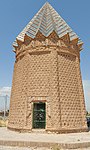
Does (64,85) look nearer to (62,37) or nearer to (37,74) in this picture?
(37,74)

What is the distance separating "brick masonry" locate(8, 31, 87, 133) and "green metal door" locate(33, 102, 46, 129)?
1.46 ft

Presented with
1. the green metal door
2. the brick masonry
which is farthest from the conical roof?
the green metal door

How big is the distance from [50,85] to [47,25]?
241 inches

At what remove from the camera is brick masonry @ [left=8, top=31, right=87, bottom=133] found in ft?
41.9

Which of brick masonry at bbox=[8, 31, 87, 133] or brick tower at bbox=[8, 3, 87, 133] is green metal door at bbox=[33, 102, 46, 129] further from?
brick masonry at bbox=[8, 31, 87, 133]

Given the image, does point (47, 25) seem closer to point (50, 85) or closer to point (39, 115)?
point (50, 85)

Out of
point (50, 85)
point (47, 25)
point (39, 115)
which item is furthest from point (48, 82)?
point (47, 25)

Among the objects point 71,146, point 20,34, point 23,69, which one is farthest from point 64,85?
point 20,34

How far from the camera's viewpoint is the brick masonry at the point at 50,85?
12.8 metres

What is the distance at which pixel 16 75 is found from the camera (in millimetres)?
15438

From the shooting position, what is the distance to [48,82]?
13.4 metres

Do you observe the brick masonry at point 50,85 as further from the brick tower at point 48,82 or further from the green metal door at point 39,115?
the green metal door at point 39,115

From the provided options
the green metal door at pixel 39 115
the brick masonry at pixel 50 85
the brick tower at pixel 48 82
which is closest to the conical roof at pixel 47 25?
the brick tower at pixel 48 82

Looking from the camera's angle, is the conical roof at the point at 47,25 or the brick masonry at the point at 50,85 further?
the conical roof at the point at 47,25
